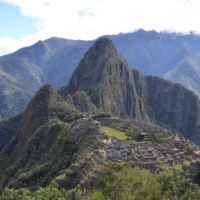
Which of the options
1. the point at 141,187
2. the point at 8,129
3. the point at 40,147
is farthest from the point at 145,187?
the point at 8,129

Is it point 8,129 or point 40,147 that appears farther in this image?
point 8,129

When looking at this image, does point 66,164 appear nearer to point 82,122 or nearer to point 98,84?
point 82,122

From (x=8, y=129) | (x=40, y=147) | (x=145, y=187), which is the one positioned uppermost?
(x=145, y=187)

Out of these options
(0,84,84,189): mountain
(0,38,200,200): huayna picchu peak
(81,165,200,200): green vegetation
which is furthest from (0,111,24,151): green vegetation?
(81,165,200,200): green vegetation

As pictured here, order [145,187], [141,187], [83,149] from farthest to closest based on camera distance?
[83,149] < [141,187] < [145,187]

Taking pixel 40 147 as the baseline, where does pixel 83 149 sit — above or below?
above

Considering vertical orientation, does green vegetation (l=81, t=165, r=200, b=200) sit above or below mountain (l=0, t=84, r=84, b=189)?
above

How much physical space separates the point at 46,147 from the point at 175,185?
59.0 metres

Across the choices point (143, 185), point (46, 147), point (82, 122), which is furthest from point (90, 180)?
point (46, 147)

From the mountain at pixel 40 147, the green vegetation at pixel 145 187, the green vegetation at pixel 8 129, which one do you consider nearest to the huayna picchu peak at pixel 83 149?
the mountain at pixel 40 147

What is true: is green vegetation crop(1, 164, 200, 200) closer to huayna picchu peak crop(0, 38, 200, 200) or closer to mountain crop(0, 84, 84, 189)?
huayna picchu peak crop(0, 38, 200, 200)

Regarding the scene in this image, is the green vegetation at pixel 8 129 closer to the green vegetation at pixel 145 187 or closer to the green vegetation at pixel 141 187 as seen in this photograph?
the green vegetation at pixel 141 187

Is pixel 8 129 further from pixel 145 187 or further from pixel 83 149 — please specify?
pixel 145 187

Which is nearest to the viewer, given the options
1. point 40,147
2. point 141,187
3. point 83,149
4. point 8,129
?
point 141,187
